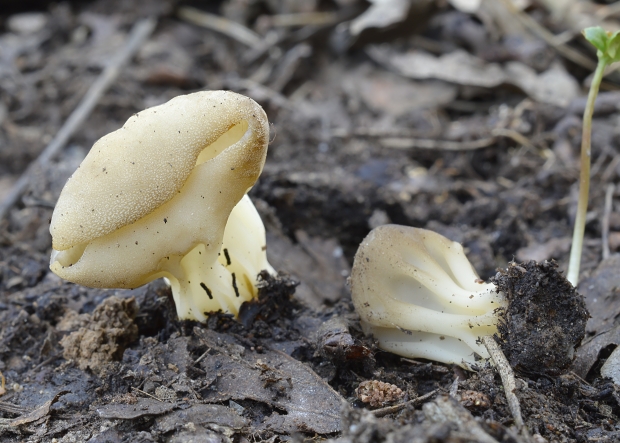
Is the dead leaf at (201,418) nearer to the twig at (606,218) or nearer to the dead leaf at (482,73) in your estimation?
the twig at (606,218)

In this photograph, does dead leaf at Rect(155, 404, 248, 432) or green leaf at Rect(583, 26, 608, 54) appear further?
green leaf at Rect(583, 26, 608, 54)

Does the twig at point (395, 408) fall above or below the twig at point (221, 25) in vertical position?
above

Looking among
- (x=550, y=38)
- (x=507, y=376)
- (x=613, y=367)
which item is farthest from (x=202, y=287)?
(x=550, y=38)

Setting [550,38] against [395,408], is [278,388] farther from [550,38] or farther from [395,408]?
[550,38]

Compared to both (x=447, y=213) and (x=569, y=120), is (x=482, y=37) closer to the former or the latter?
(x=569, y=120)

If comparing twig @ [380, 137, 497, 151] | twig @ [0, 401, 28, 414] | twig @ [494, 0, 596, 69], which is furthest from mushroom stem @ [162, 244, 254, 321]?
twig @ [494, 0, 596, 69]

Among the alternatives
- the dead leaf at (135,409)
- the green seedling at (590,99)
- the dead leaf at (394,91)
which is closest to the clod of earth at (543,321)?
the green seedling at (590,99)

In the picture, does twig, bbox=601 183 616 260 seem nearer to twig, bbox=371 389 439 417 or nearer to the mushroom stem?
twig, bbox=371 389 439 417

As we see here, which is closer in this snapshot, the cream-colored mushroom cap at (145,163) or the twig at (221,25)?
the cream-colored mushroom cap at (145,163)
